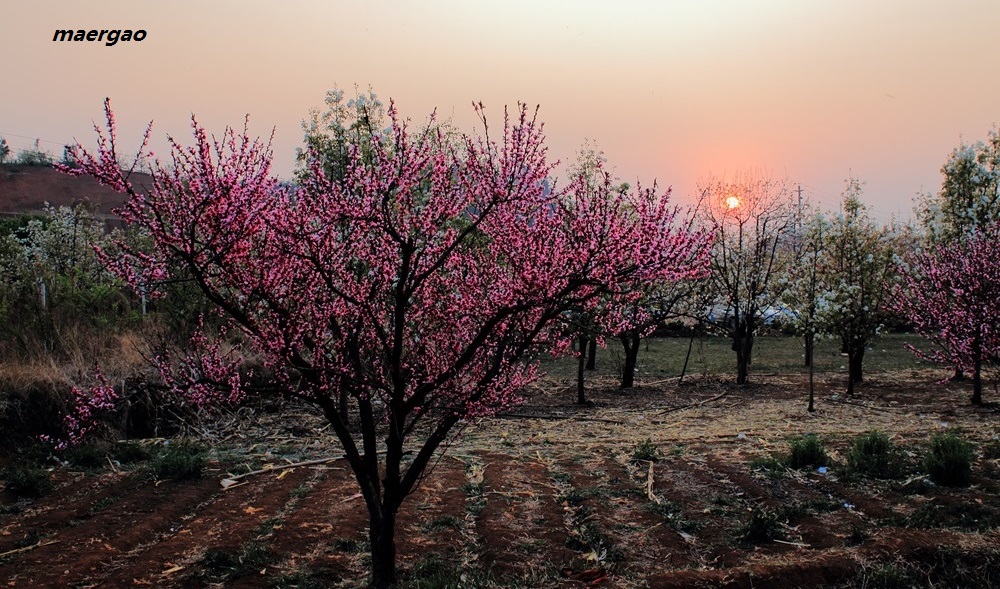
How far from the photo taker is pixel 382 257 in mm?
6000

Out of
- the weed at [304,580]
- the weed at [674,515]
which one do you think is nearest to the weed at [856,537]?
the weed at [674,515]

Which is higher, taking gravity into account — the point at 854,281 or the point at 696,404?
the point at 854,281

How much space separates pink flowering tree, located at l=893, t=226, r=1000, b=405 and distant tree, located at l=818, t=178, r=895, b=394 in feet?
4.86

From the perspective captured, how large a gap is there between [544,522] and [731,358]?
2224cm

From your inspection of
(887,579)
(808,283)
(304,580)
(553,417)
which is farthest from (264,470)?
(808,283)

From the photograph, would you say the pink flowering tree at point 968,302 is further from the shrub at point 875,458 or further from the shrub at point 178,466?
the shrub at point 178,466

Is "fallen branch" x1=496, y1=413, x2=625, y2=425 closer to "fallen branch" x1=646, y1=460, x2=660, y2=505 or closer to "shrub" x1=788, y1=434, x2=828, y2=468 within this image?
"fallen branch" x1=646, y1=460, x2=660, y2=505

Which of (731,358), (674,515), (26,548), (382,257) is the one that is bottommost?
(26,548)

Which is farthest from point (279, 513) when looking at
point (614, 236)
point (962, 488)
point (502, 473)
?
point (962, 488)

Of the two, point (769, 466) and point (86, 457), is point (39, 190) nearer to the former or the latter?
point (86, 457)

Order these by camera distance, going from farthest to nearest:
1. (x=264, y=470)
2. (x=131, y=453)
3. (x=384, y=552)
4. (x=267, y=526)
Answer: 1. (x=131, y=453)
2. (x=264, y=470)
3. (x=267, y=526)
4. (x=384, y=552)

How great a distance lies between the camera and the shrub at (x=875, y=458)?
8922 mm

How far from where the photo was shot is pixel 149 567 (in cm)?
659

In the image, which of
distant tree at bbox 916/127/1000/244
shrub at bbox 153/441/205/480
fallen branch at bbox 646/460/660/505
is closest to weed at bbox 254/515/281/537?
shrub at bbox 153/441/205/480
